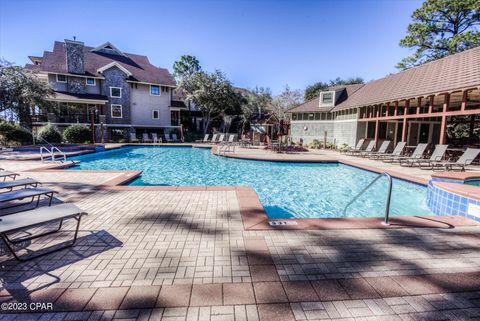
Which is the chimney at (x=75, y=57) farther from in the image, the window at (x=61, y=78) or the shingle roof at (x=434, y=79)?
the shingle roof at (x=434, y=79)

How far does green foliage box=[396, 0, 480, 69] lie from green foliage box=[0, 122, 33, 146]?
1297 inches

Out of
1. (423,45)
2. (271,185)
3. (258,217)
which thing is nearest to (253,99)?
(423,45)

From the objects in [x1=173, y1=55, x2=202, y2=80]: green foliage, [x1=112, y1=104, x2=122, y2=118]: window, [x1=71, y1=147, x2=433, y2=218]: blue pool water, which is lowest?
[x1=71, y1=147, x2=433, y2=218]: blue pool water

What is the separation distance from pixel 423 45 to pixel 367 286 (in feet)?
91.0

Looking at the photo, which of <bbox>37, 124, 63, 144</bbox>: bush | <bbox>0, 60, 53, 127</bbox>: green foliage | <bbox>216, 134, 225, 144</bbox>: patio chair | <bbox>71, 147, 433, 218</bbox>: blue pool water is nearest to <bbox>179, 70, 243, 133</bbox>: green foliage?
<bbox>216, 134, 225, 144</bbox>: patio chair

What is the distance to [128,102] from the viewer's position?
78.6 feet

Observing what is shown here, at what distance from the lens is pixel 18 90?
15.9m

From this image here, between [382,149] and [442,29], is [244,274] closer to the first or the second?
[382,149]

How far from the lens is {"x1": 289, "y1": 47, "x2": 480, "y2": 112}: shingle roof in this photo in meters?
10.2

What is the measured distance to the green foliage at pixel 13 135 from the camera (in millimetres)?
15602

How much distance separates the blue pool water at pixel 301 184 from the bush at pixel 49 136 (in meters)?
6.73

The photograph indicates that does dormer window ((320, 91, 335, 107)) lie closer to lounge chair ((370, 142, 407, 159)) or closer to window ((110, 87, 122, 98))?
lounge chair ((370, 142, 407, 159))

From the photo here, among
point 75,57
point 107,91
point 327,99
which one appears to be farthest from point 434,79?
point 75,57

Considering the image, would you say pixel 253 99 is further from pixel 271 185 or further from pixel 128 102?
pixel 271 185
